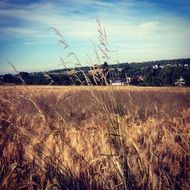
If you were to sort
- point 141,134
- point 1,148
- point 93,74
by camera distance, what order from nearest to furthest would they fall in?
point 93,74, point 1,148, point 141,134

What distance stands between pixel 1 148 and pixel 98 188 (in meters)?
1.38

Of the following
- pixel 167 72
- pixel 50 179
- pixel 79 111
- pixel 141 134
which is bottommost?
pixel 79 111

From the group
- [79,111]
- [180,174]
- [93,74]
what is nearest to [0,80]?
[93,74]

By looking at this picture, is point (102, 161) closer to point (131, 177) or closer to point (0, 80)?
point (131, 177)

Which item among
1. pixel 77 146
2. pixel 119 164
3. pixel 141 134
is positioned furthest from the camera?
pixel 141 134

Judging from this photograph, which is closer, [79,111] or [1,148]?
[1,148]

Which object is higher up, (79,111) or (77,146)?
(77,146)

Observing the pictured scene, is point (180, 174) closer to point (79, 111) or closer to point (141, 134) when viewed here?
point (141, 134)

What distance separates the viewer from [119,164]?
6.84 feet

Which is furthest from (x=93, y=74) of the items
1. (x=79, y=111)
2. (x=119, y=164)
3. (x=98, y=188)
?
(x=79, y=111)

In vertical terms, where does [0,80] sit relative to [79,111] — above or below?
above

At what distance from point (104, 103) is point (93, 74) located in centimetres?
31

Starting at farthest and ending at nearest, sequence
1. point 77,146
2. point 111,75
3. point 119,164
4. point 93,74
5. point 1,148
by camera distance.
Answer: point 77,146 < point 1,148 < point 111,75 < point 93,74 < point 119,164

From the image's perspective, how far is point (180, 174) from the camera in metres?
2.63
